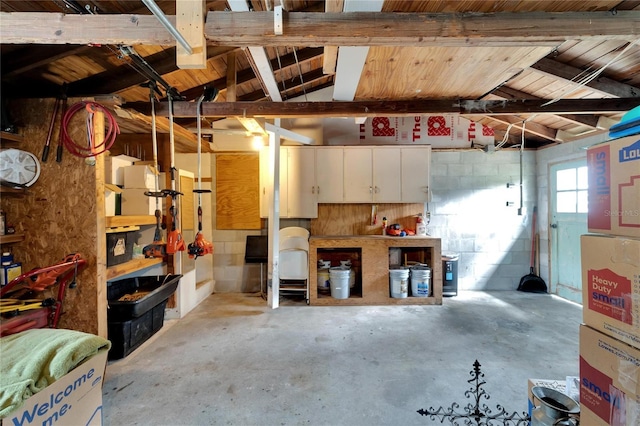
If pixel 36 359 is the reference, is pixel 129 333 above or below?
below

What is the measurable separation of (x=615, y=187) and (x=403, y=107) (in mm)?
1876

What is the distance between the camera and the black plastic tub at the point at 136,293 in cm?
243

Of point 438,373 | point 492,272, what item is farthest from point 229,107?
point 492,272

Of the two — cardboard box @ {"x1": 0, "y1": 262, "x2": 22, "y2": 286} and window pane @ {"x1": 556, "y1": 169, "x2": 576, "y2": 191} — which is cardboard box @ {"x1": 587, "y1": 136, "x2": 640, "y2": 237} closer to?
cardboard box @ {"x1": 0, "y1": 262, "x2": 22, "y2": 286}

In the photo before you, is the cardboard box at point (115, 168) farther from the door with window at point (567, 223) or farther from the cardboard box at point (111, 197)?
the door with window at point (567, 223)

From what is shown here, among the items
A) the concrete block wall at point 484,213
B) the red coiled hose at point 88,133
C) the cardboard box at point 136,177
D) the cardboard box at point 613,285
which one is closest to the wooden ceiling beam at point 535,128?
the concrete block wall at point 484,213

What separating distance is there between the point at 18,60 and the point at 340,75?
7.81 ft

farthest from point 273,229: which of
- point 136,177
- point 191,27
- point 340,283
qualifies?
point 191,27

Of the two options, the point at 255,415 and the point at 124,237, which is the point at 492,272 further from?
the point at 124,237

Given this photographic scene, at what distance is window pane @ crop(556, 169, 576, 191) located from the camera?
12.9 ft

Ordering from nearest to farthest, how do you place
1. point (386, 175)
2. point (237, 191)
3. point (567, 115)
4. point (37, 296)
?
point (37, 296) < point (567, 115) < point (386, 175) < point (237, 191)

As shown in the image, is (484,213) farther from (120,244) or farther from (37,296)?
(37,296)

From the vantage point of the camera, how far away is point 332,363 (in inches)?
93.2

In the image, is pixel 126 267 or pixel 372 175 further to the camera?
pixel 372 175
